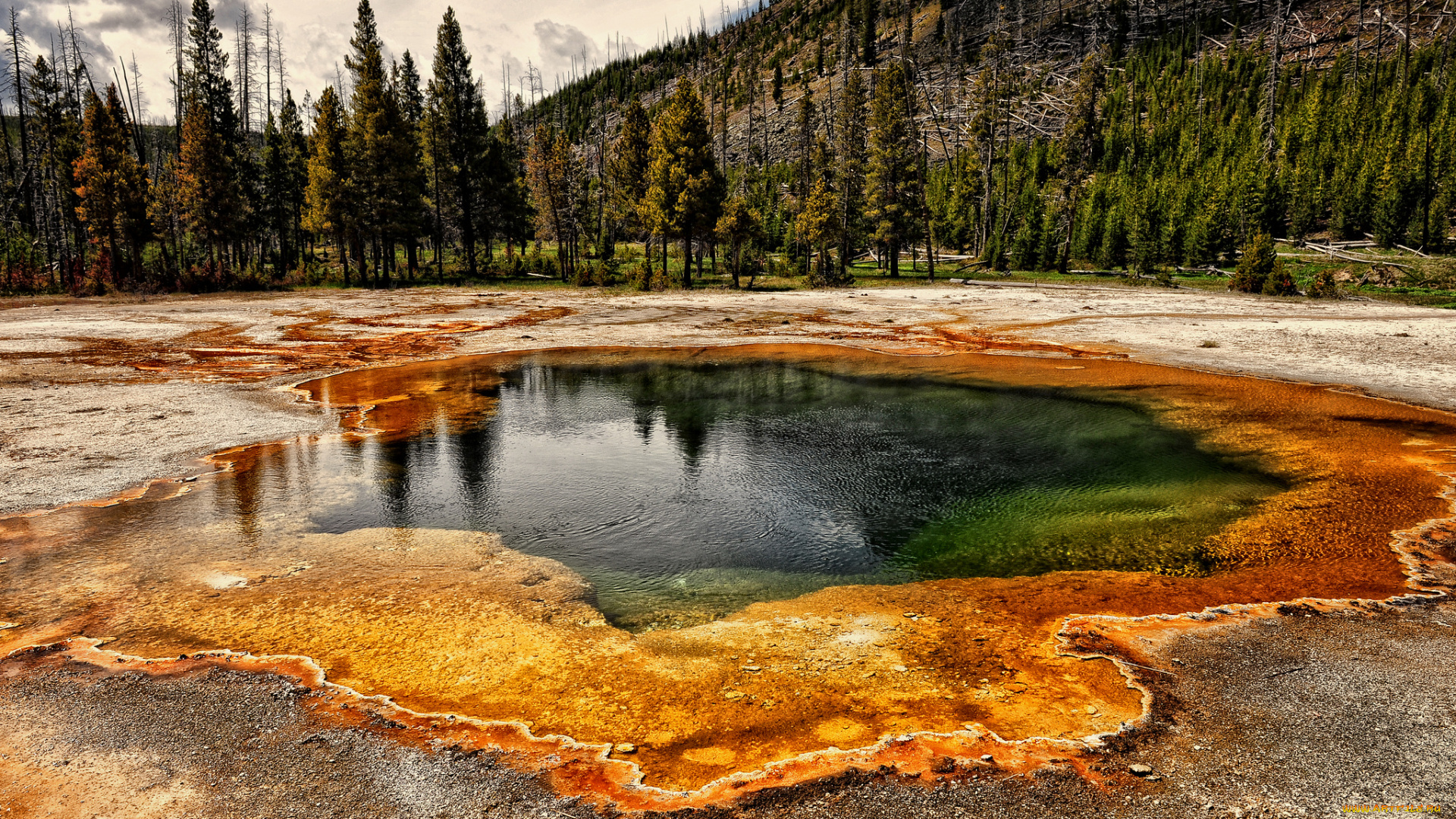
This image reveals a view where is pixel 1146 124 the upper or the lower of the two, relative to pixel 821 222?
upper

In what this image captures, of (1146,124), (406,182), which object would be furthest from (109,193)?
(1146,124)

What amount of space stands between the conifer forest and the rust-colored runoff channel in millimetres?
37823

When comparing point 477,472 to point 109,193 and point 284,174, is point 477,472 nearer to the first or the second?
point 109,193

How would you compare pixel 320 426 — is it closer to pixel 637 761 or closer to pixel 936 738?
pixel 637 761

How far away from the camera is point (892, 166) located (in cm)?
5172

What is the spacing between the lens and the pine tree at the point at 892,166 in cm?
5097

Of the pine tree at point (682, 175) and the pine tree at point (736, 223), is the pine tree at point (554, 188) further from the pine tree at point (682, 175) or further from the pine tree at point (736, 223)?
the pine tree at point (736, 223)

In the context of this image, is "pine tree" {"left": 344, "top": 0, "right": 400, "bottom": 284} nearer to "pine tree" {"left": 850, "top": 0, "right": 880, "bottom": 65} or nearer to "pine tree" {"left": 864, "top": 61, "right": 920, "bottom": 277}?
"pine tree" {"left": 864, "top": 61, "right": 920, "bottom": 277}

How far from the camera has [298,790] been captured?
4.29 meters

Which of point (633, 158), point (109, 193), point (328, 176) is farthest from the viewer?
point (633, 158)

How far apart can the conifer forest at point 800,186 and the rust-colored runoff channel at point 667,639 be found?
124 ft

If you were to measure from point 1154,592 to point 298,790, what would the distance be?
24.7 ft

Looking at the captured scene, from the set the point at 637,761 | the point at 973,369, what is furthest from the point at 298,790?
the point at 973,369

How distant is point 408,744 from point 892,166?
52765 millimetres
